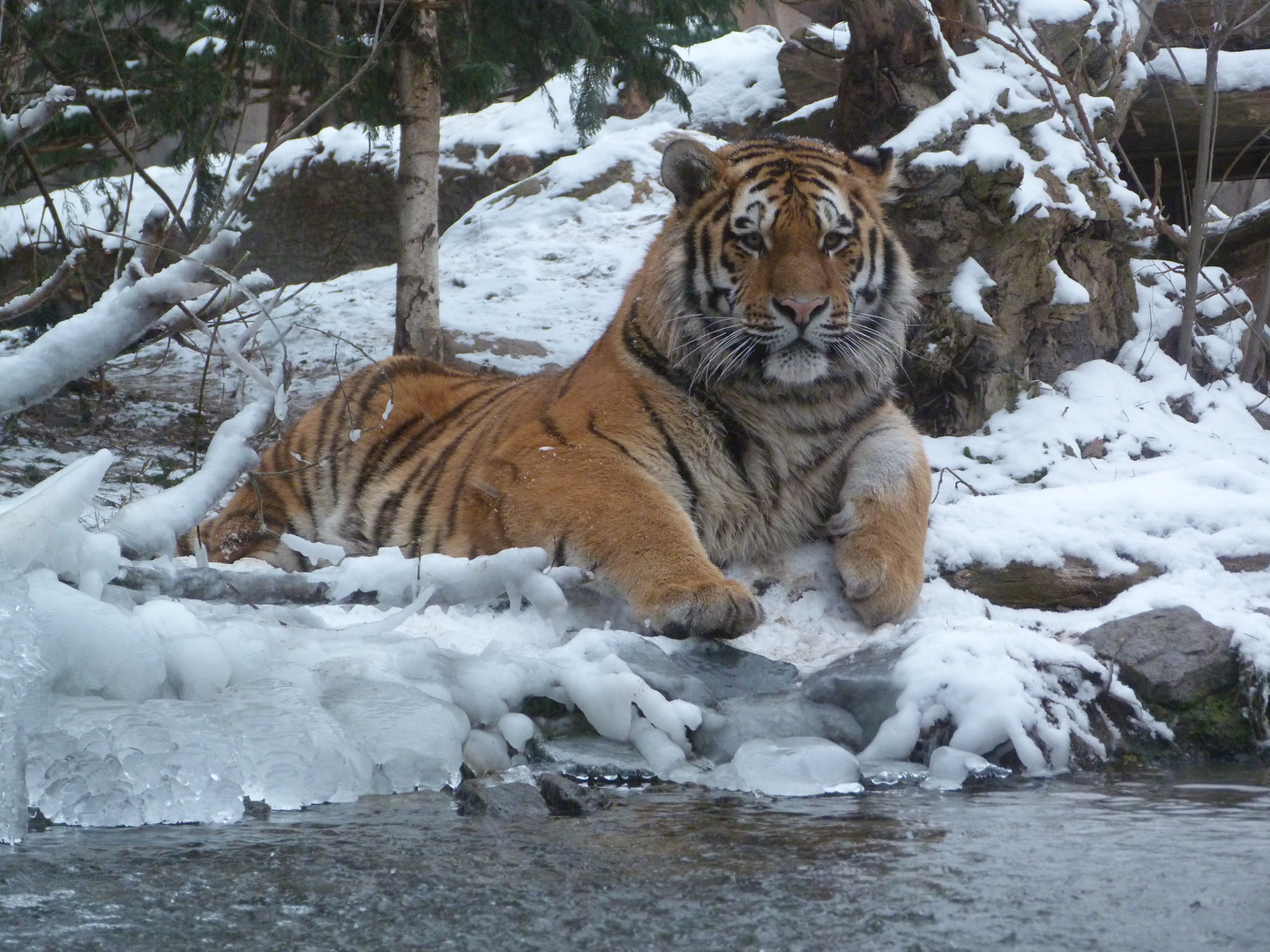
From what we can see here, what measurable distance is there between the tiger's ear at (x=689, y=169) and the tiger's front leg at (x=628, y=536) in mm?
902

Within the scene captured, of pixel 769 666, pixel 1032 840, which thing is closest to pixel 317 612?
pixel 769 666

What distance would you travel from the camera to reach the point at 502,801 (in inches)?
88.5

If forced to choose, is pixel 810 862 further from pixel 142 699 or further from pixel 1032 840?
pixel 142 699

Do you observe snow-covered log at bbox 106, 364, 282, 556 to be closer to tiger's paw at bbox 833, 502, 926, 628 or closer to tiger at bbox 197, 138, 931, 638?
tiger at bbox 197, 138, 931, 638

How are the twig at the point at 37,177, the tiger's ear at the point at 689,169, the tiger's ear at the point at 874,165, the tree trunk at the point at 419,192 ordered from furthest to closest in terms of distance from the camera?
the tree trunk at the point at 419,192 → the twig at the point at 37,177 → the tiger's ear at the point at 874,165 → the tiger's ear at the point at 689,169

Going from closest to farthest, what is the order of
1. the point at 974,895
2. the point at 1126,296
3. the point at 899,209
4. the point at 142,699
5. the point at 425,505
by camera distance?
the point at 974,895
the point at 142,699
the point at 425,505
the point at 899,209
the point at 1126,296

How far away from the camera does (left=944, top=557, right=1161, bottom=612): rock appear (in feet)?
11.8

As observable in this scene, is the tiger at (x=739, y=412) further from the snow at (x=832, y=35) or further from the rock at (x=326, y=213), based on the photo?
the rock at (x=326, y=213)

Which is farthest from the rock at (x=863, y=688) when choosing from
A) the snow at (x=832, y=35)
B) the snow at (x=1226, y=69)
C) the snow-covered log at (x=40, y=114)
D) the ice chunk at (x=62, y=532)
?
the snow at (x=1226, y=69)

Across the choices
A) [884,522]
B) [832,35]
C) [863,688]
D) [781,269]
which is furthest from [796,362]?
[832,35]

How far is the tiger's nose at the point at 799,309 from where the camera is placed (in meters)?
3.54

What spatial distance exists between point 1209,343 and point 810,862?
5.71 m

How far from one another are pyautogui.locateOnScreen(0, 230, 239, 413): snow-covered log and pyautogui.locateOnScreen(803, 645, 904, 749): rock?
1.57 metres

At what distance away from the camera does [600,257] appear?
29.9ft
